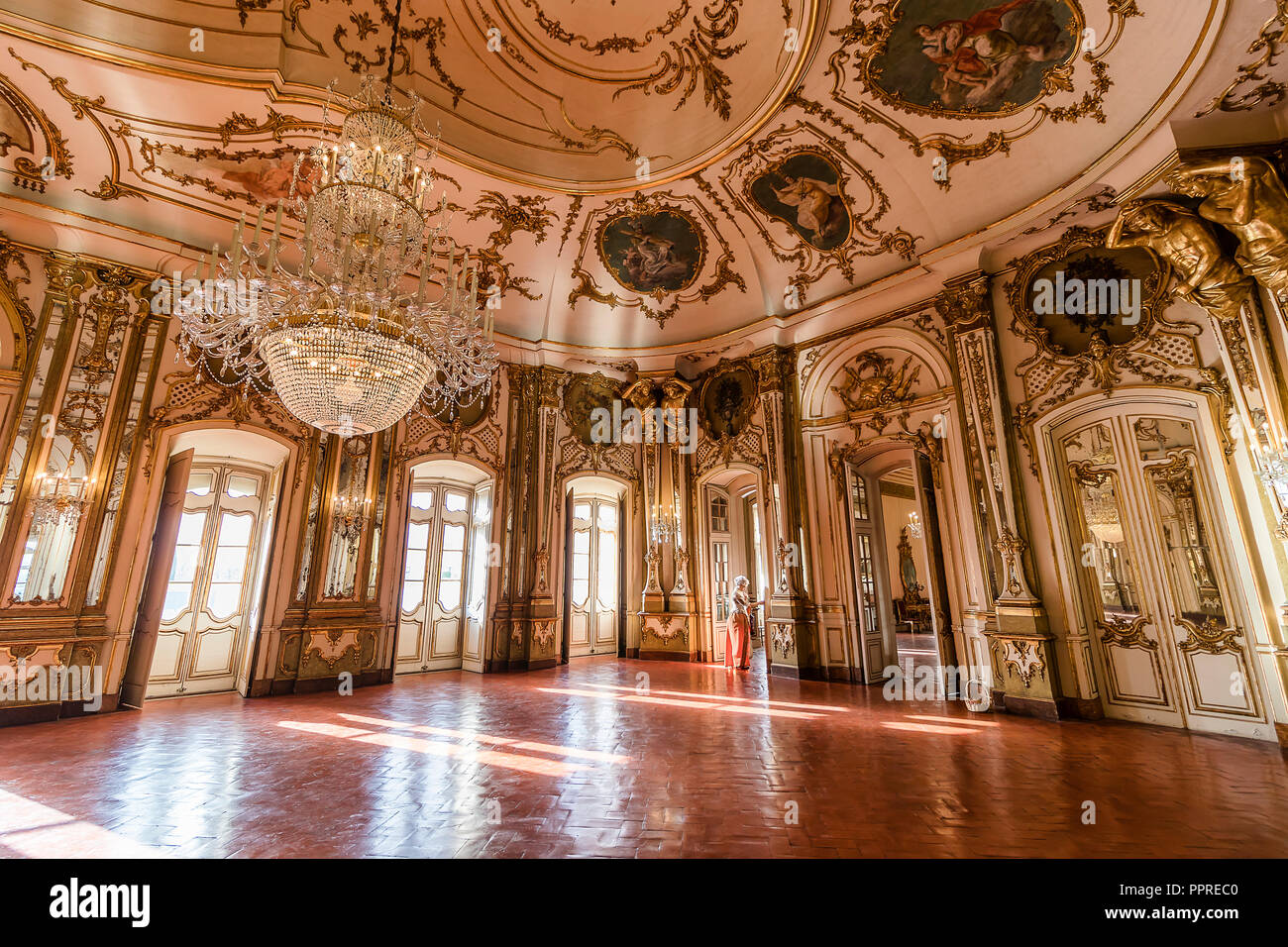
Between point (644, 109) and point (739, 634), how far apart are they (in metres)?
7.62

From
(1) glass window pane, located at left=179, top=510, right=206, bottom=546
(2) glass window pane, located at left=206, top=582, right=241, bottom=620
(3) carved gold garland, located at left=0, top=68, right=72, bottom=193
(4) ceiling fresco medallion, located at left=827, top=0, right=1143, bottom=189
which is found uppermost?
(4) ceiling fresco medallion, located at left=827, top=0, right=1143, bottom=189

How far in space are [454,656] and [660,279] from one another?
7267 mm

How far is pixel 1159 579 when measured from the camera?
17.3 feet

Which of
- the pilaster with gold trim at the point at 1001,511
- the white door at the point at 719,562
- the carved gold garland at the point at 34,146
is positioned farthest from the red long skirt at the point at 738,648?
the carved gold garland at the point at 34,146

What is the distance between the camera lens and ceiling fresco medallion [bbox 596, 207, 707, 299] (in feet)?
27.0

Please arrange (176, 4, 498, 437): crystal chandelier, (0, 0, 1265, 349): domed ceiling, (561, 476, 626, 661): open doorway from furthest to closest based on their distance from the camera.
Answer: (561, 476, 626, 661): open doorway
(0, 0, 1265, 349): domed ceiling
(176, 4, 498, 437): crystal chandelier

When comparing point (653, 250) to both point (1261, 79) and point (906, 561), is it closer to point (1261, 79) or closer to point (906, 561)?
point (1261, 79)

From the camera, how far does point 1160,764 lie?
12.8ft

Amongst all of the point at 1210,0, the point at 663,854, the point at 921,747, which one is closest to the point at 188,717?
the point at 663,854

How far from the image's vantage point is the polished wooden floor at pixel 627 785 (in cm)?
262

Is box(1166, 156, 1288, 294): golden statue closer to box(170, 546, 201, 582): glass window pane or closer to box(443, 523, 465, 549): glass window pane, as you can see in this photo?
box(443, 523, 465, 549): glass window pane

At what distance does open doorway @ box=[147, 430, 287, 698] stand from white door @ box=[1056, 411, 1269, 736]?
32.1 feet

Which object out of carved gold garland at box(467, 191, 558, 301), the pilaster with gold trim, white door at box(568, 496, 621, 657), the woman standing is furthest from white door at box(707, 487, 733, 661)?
carved gold garland at box(467, 191, 558, 301)
